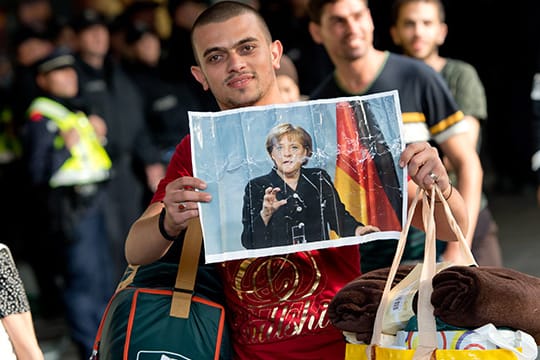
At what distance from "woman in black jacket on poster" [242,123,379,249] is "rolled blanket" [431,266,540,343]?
1.22 feet

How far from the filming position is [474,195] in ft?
16.5

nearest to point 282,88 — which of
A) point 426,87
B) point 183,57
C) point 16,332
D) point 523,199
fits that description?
point 426,87

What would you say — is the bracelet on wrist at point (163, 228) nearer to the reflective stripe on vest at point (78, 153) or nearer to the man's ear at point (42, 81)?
the reflective stripe on vest at point (78, 153)

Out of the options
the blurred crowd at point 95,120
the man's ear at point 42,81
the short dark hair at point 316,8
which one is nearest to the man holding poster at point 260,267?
the short dark hair at point 316,8

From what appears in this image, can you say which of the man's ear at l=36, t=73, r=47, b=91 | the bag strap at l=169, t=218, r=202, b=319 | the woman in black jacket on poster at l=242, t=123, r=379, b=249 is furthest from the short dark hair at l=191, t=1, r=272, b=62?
the man's ear at l=36, t=73, r=47, b=91

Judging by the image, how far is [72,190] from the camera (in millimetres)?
7914

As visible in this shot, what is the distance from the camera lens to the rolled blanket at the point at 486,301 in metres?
2.93

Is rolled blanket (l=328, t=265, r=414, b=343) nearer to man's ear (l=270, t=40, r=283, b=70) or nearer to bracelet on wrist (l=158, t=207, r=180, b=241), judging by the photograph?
bracelet on wrist (l=158, t=207, r=180, b=241)

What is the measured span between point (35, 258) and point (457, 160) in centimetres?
519

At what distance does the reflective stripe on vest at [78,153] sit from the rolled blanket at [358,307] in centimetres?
492

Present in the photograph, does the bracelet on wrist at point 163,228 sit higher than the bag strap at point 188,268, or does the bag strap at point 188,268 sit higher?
the bracelet on wrist at point 163,228

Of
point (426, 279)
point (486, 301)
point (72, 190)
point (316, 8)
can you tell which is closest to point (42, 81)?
point (72, 190)

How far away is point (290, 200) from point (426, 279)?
18.5 inches

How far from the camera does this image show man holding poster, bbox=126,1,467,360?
3.50m
